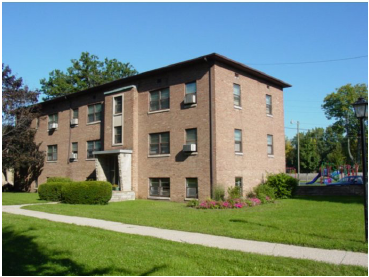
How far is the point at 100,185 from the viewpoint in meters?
19.4

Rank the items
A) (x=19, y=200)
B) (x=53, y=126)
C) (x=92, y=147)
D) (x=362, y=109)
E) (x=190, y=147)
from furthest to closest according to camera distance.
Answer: (x=53, y=126) < (x=92, y=147) < (x=19, y=200) < (x=190, y=147) < (x=362, y=109)

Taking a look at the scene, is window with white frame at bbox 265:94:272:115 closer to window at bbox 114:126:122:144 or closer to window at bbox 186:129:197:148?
window at bbox 186:129:197:148

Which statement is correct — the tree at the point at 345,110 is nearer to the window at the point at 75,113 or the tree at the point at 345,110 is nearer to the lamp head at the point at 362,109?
the window at the point at 75,113

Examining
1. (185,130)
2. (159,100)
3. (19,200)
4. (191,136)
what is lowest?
(19,200)

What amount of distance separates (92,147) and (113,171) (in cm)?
333

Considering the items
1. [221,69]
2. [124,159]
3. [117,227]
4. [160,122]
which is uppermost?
[221,69]

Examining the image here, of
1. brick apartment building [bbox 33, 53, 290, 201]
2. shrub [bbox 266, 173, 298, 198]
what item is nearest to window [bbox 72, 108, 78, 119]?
brick apartment building [bbox 33, 53, 290, 201]

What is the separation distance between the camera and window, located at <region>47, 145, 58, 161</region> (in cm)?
3113

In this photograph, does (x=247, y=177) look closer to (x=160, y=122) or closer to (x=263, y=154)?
(x=263, y=154)

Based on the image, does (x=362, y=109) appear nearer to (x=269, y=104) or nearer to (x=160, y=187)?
(x=160, y=187)

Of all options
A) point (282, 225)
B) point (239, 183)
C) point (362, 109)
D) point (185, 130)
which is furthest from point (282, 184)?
point (362, 109)

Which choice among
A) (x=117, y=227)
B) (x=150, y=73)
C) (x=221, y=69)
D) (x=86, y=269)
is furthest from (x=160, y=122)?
(x=86, y=269)

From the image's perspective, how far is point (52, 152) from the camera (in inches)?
1243

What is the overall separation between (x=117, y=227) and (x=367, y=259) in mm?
7035
